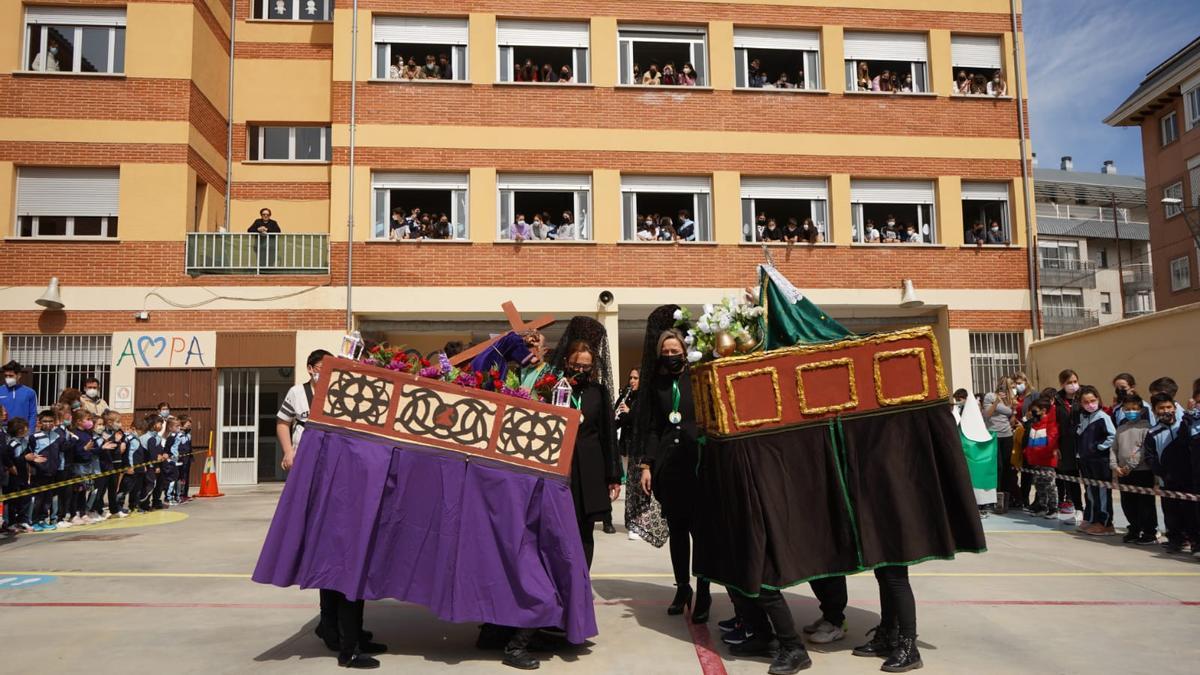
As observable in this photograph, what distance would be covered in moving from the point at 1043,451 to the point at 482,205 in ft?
38.9

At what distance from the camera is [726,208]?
19016mm

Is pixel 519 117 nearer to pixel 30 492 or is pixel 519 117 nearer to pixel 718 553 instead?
pixel 30 492

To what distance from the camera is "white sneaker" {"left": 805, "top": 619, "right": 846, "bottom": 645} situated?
17.4ft

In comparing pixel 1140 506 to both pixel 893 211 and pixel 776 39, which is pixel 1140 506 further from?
pixel 776 39

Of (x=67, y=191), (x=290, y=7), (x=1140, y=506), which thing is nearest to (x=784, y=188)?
(x=1140, y=506)

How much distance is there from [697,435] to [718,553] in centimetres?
87

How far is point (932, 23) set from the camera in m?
20.2

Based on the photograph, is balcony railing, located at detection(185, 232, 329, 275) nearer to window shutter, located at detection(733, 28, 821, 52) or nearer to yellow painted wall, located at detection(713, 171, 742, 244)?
yellow painted wall, located at detection(713, 171, 742, 244)

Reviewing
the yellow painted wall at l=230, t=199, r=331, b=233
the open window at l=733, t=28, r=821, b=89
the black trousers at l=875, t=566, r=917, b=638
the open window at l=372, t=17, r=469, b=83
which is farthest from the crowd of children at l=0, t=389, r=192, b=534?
the open window at l=733, t=28, r=821, b=89

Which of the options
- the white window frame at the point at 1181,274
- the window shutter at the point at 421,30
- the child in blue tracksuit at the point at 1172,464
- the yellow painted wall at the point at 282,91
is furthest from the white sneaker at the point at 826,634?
the white window frame at the point at 1181,274

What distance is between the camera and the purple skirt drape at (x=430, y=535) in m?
4.86

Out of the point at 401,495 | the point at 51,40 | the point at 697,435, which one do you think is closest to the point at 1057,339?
the point at 697,435

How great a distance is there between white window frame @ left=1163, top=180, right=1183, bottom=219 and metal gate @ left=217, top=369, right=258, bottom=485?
3577cm

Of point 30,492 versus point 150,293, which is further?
point 150,293
